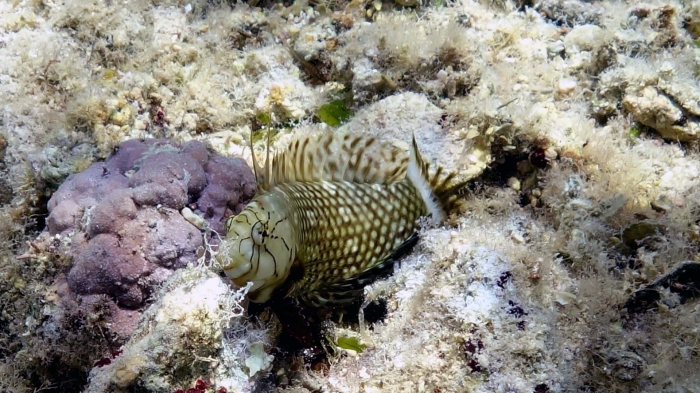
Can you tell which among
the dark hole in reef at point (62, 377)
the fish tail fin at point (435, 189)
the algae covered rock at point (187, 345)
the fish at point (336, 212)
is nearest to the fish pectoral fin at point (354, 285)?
the fish at point (336, 212)

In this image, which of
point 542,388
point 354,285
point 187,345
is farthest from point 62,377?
point 542,388

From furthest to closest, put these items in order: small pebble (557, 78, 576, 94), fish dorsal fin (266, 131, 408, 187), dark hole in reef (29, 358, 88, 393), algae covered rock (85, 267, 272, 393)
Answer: small pebble (557, 78, 576, 94), fish dorsal fin (266, 131, 408, 187), dark hole in reef (29, 358, 88, 393), algae covered rock (85, 267, 272, 393)

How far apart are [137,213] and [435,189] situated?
2069mm

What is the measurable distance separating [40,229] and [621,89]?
5.03 meters

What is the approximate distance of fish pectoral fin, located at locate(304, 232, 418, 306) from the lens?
2.98 m

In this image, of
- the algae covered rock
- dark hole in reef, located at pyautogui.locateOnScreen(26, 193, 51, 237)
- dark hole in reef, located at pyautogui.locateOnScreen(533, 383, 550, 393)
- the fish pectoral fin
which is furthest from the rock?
dark hole in reef, located at pyautogui.locateOnScreen(26, 193, 51, 237)

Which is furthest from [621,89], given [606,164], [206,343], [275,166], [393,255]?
[206,343]

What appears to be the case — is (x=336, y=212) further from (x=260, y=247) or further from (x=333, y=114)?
(x=333, y=114)

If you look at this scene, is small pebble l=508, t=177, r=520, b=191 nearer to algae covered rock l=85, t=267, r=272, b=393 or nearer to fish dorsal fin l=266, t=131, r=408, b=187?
fish dorsal fin l=266, t=131, r=408, b=187

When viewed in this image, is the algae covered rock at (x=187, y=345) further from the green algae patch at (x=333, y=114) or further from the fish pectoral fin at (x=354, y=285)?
the green algae patch at (x=333, y=114)

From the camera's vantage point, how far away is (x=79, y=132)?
3.80 meters

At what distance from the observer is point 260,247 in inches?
96.7

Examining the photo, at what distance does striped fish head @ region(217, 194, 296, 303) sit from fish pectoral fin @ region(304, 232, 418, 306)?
14.2 inches

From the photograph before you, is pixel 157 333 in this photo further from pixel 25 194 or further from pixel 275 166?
pixel 25 194
